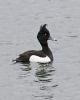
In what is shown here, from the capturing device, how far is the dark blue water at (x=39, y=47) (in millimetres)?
22328

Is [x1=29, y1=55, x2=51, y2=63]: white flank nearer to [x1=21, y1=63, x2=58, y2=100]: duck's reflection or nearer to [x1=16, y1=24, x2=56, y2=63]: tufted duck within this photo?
[x1=16, y1=24, x2=56, y2=63]: tufted duck

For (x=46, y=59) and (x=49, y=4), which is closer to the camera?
(x=46, y=59)

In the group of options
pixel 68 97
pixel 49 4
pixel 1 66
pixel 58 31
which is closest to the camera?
pixel 68 97

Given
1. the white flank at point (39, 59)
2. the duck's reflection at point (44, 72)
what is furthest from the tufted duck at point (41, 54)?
the duck's reflection at point (44, 72)

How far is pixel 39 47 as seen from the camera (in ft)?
93.8

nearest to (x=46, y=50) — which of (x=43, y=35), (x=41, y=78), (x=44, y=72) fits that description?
(x=43, y=35)

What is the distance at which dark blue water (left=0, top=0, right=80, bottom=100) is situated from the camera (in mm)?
22328

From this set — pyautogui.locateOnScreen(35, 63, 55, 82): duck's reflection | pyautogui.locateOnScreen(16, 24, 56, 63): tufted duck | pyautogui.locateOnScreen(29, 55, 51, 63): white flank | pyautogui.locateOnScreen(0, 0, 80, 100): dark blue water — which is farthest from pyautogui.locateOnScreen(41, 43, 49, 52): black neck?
pyautogui.locateOnScreen(35, 63, 55, 82): duck's reflection

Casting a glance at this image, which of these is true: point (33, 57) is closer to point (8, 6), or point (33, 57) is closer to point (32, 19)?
point (32, 19)

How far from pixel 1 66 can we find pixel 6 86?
8.44ft

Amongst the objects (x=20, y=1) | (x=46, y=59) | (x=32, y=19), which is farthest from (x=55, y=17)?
(x=46, y=59)

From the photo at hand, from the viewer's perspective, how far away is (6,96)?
2169 centimetres

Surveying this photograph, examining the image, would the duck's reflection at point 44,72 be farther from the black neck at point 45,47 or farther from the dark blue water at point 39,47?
the black neck at point 45,47

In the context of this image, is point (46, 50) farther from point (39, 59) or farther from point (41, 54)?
point (39, 59)
